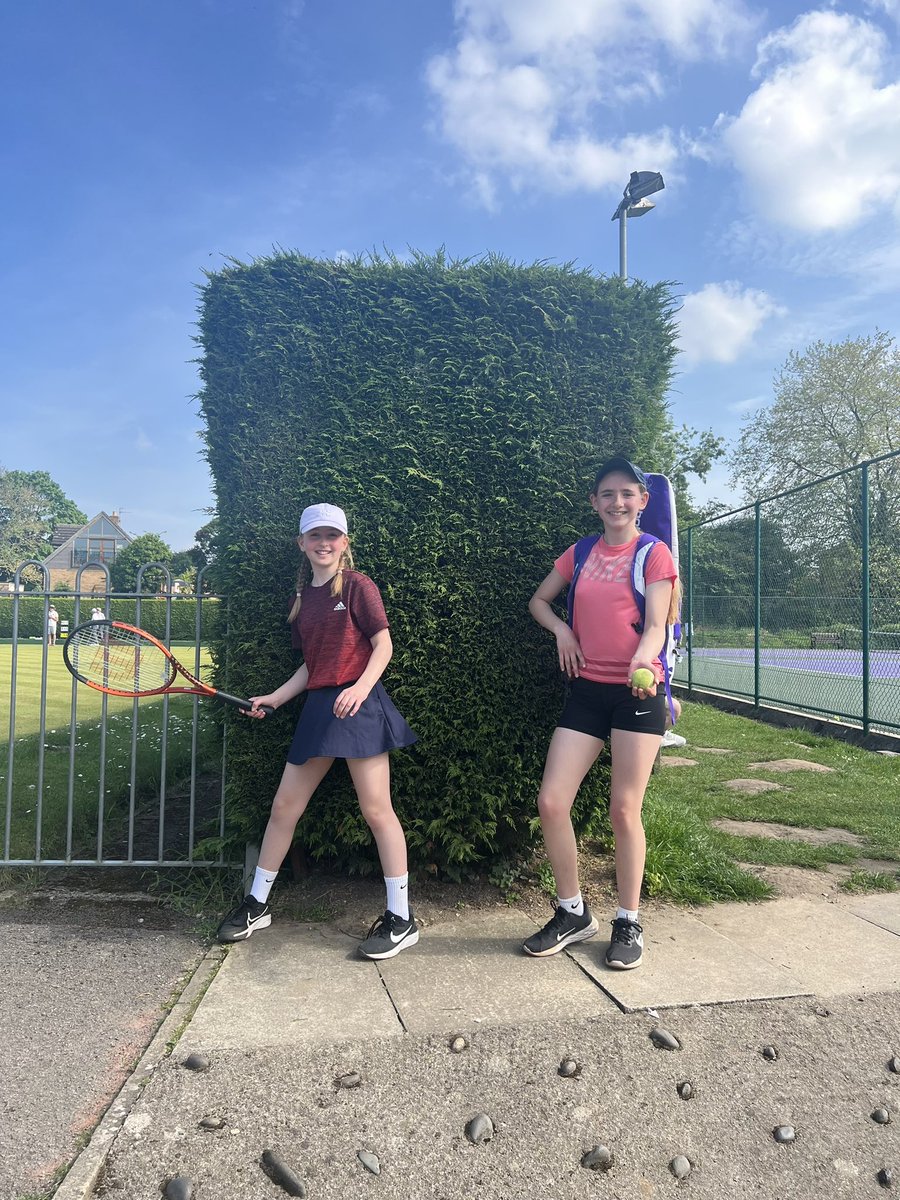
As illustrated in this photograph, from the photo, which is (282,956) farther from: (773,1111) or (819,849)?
(819,849)

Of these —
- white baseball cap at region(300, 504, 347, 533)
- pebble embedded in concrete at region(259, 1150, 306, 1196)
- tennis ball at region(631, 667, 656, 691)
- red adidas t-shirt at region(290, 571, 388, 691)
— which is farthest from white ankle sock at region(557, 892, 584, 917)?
white baseball cap at region(300, 504, 347, 533)

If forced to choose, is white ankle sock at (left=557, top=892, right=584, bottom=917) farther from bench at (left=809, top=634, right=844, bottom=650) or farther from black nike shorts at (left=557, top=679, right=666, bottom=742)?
bench at (left=809, top=634, right=844, bottom=650)

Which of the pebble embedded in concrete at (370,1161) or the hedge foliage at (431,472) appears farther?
the hedge foliage at (431,472)

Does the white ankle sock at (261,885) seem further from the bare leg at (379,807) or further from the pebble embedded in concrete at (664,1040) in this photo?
the pebble embedded in concrete at (664,1040)

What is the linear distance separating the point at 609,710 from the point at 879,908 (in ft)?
6.85

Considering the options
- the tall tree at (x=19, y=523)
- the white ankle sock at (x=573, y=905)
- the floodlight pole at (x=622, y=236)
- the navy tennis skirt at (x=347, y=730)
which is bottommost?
the white ankle sock at (x=573, y=905)

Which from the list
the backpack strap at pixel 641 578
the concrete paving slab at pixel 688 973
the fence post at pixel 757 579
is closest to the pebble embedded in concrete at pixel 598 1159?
the concrete paving slab at pixel 688 973

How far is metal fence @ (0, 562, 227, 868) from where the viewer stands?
169 inches

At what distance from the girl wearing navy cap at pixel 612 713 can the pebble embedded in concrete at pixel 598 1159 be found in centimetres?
106

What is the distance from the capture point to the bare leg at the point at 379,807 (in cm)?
344

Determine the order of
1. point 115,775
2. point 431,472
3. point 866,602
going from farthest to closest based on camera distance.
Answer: point 866,602, point 115,775, point 431,472

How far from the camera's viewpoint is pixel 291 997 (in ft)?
9.78

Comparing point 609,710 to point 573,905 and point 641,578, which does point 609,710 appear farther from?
point 573,905

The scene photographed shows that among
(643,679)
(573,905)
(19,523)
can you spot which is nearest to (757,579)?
(573,905)
